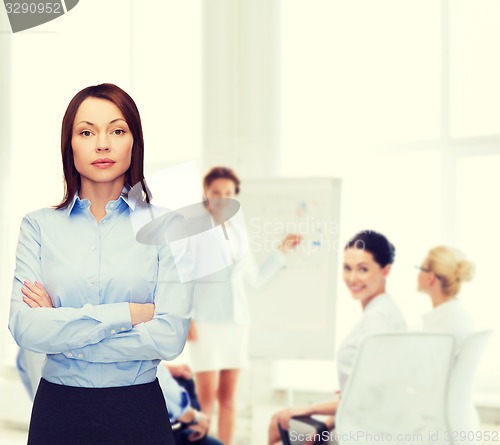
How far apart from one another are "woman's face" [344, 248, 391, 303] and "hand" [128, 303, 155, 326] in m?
1.74

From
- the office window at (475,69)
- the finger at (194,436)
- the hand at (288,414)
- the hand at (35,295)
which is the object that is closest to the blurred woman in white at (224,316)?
the finger at (194,436)

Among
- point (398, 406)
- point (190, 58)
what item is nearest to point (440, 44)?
point (190, 58)

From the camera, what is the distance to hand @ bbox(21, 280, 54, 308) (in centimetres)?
158

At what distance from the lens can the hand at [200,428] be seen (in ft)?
11.3

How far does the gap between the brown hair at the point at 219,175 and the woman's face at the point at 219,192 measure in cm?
1

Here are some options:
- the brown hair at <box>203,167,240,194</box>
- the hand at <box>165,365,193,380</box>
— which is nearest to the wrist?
the hand at <box>165,365,193,380</box>

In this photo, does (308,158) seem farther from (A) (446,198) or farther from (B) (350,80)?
(A) (446,198)

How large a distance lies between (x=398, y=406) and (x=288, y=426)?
0.57 meters

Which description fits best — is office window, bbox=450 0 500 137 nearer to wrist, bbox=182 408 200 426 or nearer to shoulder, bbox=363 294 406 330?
shoulder, bbox=363 294 406 330

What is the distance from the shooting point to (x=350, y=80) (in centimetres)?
335

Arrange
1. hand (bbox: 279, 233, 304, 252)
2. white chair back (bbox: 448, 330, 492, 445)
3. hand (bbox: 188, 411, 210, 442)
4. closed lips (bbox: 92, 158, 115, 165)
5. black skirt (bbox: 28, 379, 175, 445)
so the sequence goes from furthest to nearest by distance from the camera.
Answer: hand (bbox: 188, 411, 210, 442) → hand (bbox: 279, 233, 304, 252) → white chair back (bbox: 448, 330, 492, 445) → closed lips (bbox: 92, 158, 115, 165) → black skirt (bbox: 28, 379, 175, 445)

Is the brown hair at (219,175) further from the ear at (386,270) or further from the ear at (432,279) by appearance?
the ear at (432,279)

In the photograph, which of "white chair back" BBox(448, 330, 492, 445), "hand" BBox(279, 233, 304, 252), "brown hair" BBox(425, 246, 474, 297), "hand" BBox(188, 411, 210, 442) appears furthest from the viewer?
"hand" BBox(188, 411, 210, 442)

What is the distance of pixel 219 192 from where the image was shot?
349 cm
